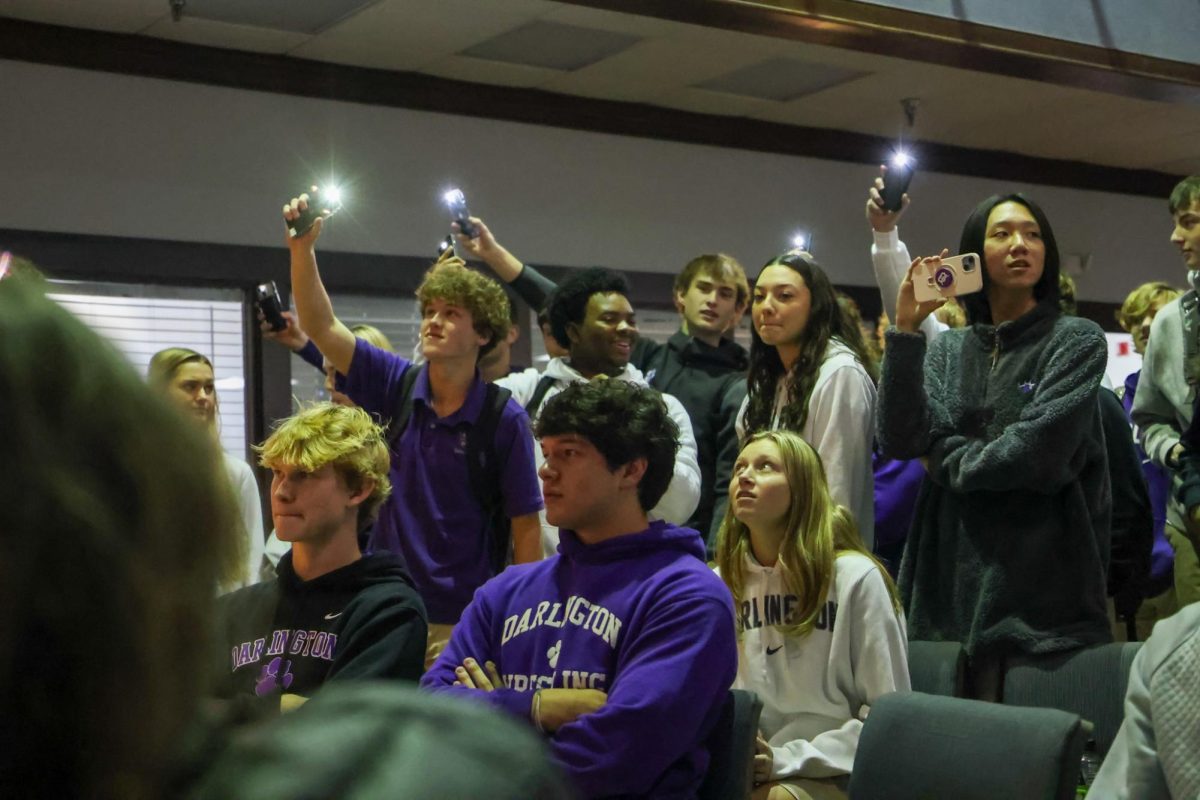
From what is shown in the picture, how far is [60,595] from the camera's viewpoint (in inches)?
18.4

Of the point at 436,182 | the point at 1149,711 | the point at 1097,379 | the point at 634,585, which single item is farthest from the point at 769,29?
the point at 1149,711

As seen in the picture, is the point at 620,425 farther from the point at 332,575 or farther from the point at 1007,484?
the point at 1007,484

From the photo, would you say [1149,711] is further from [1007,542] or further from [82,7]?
[82,7]

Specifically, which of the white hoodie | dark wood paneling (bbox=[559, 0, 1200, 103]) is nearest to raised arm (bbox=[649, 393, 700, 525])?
the white hoodie

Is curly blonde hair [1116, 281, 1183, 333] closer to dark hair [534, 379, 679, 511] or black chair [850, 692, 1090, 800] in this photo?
dark hair [534, 379, 679, 511]

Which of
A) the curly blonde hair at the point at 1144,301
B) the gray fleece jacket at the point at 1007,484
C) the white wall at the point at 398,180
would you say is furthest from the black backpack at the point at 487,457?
the white wall at the point at 398,180

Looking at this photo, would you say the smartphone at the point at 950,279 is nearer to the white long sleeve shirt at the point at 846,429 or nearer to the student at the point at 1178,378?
the white long sleeve shirt at the point at 846,429

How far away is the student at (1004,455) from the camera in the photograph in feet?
9.56

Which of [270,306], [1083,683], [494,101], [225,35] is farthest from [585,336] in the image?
[494,101]

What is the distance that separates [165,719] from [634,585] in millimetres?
1982

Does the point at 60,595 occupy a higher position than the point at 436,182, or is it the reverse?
the point at 436,182

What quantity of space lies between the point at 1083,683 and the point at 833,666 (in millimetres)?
449

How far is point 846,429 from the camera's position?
3.28m

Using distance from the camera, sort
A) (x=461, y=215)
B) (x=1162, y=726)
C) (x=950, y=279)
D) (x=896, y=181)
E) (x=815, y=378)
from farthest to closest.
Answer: (x=461, y=215)
(x=896, y=181)
(x=815, y=378)
(x=950, y=279)
(x=1162, y=726)
